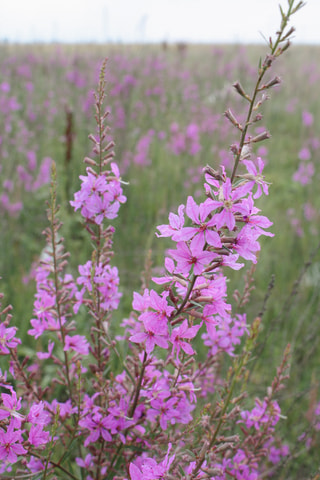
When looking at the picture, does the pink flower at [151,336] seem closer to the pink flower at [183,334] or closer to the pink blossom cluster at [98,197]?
the pink flower at [183,334]

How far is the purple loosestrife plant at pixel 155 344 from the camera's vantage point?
112cm

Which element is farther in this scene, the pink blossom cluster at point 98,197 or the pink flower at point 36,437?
the pink blossom cluster at point 98,197

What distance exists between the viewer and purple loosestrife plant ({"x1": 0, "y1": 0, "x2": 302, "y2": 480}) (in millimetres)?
1115

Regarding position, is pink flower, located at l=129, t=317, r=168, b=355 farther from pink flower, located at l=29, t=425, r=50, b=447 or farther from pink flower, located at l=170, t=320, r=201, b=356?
pink flower, located at l=29, t=425, r=50, b=447

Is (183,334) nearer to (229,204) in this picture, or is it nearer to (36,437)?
(229,204)

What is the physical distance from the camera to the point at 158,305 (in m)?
1.15

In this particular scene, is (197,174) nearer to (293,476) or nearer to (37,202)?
(37,202)

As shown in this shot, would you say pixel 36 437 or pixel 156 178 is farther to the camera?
pixel 156 178

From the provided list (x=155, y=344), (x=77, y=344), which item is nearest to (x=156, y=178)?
(x=77, y=344)

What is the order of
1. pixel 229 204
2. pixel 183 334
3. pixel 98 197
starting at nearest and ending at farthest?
pixel 229 204 → pixel 183 334 → pixel 98 197

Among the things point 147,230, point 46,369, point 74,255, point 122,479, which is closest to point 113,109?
point 147,230

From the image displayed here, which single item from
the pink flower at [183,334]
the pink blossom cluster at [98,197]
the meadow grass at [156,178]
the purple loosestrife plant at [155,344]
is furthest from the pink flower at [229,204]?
the meadow grass at [156,178]

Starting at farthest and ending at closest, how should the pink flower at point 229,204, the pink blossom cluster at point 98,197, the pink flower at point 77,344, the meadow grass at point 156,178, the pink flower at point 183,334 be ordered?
the meadow grass at point 156,178
the pink flower at point 77,344
the pink blossom cluster at point 98,197
the pink flower at point 183,334
the pink flower at point 229,204

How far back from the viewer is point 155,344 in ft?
4.47
